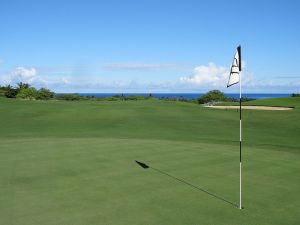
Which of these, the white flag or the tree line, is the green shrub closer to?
the tree line

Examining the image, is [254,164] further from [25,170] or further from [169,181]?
[25,170]

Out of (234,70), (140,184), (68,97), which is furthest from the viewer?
(68,97)

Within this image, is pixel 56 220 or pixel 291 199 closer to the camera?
pixel 56 220

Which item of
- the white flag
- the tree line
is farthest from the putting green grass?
the tree line

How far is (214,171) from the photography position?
12.3 metres

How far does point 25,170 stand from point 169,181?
15.9 ft

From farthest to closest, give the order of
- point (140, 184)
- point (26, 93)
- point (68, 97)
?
point (68, 97), point (26, 93), point (140, 184)

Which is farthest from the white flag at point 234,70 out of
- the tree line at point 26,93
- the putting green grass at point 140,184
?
the tree line at point 26,93

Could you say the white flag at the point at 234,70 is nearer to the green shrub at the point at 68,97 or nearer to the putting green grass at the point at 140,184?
the putting green grass at the point at 140,184

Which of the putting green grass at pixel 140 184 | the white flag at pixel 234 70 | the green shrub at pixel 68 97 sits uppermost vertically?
the white flag at pixel 234 70

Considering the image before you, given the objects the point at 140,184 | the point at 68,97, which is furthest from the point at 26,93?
the point at 140,184

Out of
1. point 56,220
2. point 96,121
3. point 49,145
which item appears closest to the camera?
point 56,220

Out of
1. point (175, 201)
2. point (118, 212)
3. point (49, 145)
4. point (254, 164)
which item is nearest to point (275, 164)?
point (254, 164)

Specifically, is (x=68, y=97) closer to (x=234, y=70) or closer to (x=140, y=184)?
(x=140, y=184)
